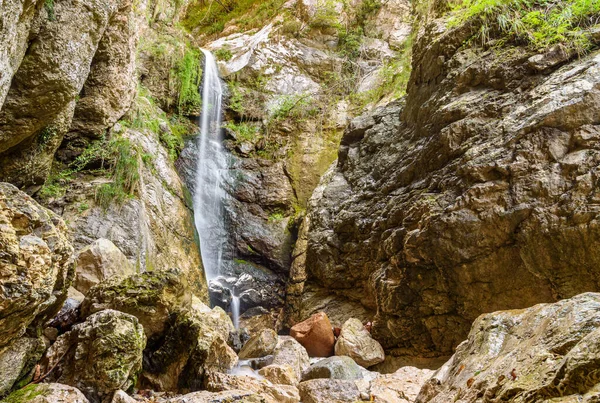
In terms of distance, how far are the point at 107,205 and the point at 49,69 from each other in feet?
9.84

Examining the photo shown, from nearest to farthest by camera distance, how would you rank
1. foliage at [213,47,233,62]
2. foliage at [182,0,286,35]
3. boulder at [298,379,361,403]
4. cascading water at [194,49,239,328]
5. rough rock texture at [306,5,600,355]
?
boulder at [298,379,361,403] < rough rock texture at [306,5,600,355] < cascading water at [194,49,239,328] < foliage at [213,47,233,62] < foliage at [182,0,286,35]

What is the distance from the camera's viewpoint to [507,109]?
5.79m

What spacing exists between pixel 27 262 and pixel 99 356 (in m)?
0.95

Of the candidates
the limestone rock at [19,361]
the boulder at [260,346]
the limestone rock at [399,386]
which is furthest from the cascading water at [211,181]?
the limestone rock at [19,361]

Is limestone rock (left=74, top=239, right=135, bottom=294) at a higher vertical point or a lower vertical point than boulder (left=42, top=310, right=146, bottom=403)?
higher

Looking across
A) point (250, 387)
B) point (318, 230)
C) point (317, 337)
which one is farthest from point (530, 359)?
point (318, 230)

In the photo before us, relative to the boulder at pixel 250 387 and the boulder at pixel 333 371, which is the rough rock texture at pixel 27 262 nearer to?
the boulder at pixel 250 387

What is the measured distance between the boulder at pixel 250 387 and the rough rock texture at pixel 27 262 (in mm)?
1561

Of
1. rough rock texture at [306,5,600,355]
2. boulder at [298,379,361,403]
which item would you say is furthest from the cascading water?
boulder at [298,379,361,403]

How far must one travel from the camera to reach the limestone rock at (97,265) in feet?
16.5

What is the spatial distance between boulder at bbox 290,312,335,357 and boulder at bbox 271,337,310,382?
28.3 inches

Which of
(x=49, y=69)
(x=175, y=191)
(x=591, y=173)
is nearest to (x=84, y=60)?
(x=49, y=69)

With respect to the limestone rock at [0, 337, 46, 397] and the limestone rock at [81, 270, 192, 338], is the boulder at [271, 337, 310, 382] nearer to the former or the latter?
the limestone rock at [81, 270, 192, 338]

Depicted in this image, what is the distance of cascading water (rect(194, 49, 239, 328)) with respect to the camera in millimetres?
10078
